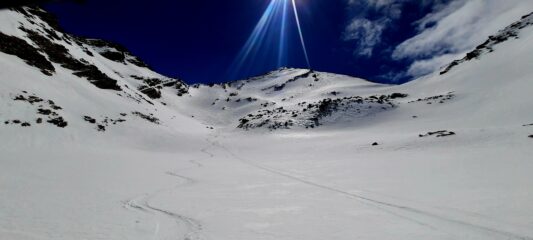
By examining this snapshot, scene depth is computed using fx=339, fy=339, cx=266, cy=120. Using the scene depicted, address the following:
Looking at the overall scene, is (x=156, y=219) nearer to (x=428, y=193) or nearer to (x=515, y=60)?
(x=428, y=193)

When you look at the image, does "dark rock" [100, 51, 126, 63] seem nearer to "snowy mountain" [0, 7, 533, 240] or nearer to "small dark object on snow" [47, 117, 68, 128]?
"snowy mountain" [0, 7, 533, 240]

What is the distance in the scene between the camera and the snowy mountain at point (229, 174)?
307 inches

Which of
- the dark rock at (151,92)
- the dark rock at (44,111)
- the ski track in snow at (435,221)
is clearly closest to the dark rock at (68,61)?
the dark rock at (44,111)

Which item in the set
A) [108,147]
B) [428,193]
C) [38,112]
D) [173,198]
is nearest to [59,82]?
[38,112]

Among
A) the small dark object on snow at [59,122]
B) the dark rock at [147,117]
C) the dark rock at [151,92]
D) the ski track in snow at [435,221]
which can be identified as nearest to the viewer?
the ski track in snow at [435,221]

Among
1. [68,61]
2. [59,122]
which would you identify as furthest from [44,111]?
[68,61]

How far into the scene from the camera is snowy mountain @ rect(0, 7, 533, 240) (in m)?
7.80

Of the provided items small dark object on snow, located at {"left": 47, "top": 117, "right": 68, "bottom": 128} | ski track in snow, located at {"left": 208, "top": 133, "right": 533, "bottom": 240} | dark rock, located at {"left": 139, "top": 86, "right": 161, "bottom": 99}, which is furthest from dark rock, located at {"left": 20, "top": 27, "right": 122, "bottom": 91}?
ski track in snow, located at {"left": 208, "top": 133, "right": 533, "bottom": 240}

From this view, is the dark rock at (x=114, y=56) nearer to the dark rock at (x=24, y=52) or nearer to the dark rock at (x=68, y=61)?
the dark rock at (x=68, y=61)

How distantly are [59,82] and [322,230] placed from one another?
1757 inches

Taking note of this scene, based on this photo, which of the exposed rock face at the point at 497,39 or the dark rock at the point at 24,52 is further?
the exposed rock face at the point at 497,39

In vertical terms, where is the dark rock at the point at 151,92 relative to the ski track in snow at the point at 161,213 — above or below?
above

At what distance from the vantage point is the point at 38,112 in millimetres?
30812

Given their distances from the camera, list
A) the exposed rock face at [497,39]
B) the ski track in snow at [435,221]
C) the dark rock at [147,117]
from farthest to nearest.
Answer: the exposed rock face at [497,39] → the dark rock at [147,117] → the ski track in snow at [435,221]
